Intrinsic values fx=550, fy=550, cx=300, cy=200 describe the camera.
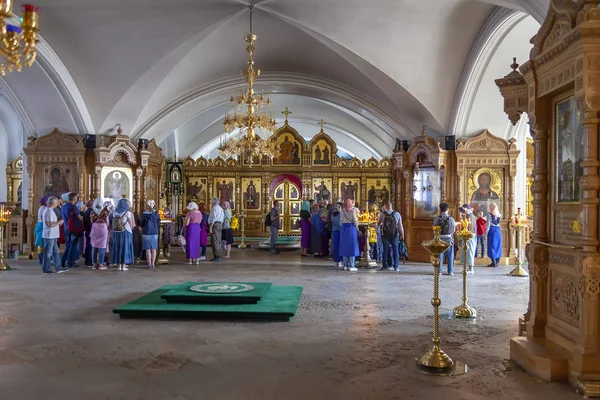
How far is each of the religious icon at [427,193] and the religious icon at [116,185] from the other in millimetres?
7259

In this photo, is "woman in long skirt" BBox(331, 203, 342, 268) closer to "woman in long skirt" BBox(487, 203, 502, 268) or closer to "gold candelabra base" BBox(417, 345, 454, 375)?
"woman in long skirt" BBox(487, 203, 502, 268)

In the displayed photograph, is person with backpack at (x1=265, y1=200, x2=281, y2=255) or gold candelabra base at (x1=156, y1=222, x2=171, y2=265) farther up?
person with backpack at (x1=265, y1=200, x2=281, y2=255)

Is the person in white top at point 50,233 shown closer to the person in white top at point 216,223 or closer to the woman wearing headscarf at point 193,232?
the woman wearing headscarf at point 193,232

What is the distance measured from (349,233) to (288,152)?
899 cm

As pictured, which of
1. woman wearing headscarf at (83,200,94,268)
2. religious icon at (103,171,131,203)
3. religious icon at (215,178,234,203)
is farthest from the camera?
religious icon at (215,178,234,203)

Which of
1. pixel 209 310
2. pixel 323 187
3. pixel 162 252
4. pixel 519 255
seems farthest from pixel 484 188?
pixel 209 310

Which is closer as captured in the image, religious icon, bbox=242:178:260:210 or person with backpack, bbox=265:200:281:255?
person with backpack, bbox=265:200:281:255

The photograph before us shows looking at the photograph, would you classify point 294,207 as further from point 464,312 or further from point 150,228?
point 464,312

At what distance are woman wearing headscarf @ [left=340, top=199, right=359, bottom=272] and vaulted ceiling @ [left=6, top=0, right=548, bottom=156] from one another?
11.0 ft

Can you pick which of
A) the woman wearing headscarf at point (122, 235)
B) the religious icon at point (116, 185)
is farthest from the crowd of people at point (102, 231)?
the religious icon at point (116, 185)

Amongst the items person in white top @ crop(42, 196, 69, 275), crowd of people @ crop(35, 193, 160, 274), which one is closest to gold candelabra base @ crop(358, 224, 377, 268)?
crowd of people @ crop(35, 193, 160, 274)

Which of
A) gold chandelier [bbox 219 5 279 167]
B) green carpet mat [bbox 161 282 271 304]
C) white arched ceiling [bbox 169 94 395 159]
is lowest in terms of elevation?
green carpet mat [bbox 161 282 271 304]

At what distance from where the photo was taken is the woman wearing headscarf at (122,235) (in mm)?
10260

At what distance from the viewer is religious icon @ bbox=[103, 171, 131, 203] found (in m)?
13.5
